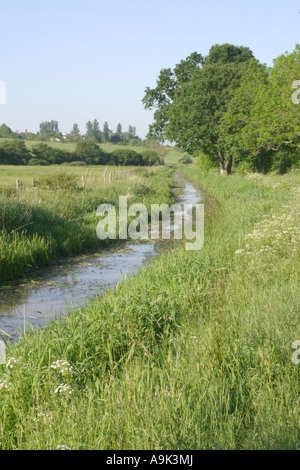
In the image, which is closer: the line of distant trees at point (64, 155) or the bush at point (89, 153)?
the line of distant trees at point (64, 155)

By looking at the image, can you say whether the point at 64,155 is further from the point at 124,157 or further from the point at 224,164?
the point at 224,164

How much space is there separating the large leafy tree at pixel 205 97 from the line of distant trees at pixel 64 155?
3405 centimetres

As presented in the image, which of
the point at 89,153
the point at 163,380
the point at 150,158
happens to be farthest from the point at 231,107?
the point at 150,158

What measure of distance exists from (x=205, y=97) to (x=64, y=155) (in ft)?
153

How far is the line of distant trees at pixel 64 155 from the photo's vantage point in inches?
2539

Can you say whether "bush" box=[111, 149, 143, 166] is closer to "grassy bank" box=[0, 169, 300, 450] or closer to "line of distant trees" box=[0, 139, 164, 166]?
"line of distant trees" box=[0, 139, 164, 166]

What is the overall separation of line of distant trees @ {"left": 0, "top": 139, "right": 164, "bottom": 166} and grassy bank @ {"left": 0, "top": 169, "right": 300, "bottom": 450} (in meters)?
62.6

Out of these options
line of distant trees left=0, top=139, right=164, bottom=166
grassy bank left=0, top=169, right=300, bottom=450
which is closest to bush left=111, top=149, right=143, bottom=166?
line of distant trees left=0, top=139, right=164, bottom=166

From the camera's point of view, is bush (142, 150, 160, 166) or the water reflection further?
bush (142, 150, 160, 166)

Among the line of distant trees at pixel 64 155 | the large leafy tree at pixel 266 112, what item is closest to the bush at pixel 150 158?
the line of distant trees at pixel 64 155

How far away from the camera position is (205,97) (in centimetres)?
3161

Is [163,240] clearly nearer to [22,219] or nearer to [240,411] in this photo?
[22,219]

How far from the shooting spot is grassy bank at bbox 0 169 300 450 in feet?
8.87

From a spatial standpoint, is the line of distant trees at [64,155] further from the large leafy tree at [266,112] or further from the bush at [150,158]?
the large leafy tree at [266,112]
